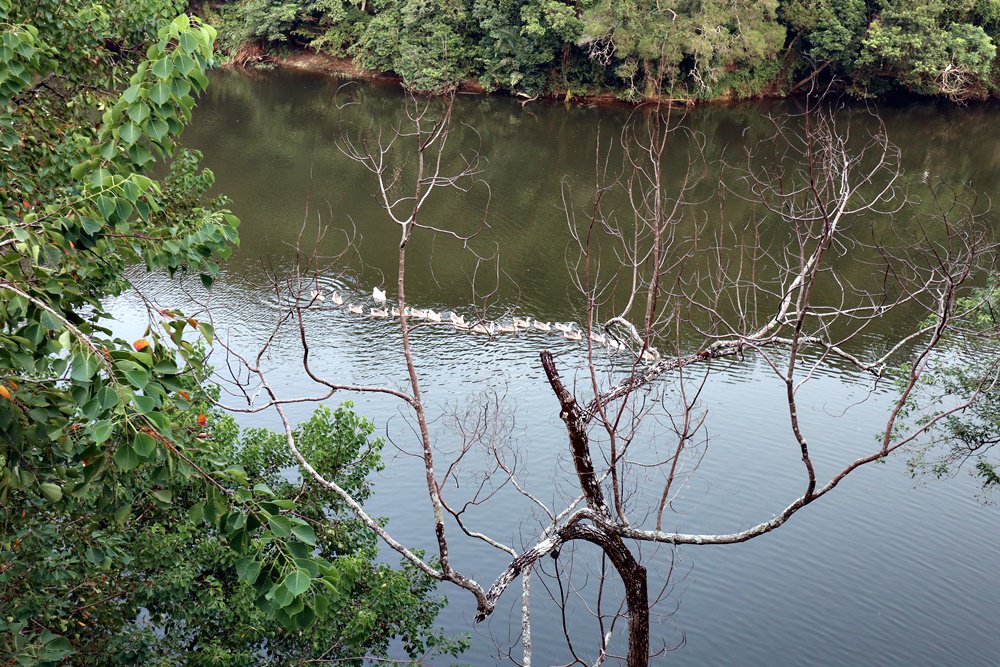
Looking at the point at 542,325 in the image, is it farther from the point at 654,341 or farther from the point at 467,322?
the point at 654,341

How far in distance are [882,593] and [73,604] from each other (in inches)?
332

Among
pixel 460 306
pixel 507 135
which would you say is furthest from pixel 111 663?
pixel 507 135

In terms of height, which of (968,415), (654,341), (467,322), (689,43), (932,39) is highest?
(932,39)

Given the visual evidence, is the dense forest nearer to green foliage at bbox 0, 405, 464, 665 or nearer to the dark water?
the dark water

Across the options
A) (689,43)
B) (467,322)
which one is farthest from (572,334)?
(689,43)

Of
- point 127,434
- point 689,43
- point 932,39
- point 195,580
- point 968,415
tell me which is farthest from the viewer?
point 932,39

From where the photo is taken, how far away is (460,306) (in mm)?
17609

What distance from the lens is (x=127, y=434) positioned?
2951 mm

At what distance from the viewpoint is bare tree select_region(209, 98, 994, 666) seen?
19.6 ft

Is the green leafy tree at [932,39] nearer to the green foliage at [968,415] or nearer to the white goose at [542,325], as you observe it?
the white goose at [542,325]

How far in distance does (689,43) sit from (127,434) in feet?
96.4

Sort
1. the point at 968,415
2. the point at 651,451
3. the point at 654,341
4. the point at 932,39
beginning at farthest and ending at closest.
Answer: the point at 932,39
the point at 654,341
the point at 651,451
the point at 968,415

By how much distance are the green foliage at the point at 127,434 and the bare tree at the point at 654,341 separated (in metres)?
0.72

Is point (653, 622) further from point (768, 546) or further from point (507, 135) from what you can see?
point (507, 135)
